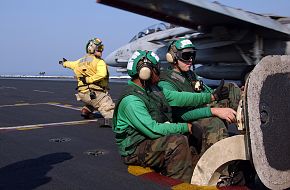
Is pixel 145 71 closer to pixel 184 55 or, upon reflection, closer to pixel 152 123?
pixel 152 123

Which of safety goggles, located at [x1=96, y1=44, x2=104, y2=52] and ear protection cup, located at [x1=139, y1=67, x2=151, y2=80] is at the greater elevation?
safety goggles, located at [x1=96, y1=44, x2=104, y2=52]

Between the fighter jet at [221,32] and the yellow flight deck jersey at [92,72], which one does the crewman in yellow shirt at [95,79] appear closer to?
the yellow flight deck jersey at [92,72]

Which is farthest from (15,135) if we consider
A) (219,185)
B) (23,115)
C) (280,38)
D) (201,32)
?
(280,38)

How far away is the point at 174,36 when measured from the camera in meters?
13.2

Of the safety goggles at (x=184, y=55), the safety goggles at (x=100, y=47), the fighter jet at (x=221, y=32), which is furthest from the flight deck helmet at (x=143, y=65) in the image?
the fighter jet at (x=221, y=32)

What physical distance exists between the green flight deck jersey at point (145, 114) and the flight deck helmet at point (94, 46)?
3.72m

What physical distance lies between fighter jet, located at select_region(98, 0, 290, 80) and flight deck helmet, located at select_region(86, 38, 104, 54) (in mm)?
1784

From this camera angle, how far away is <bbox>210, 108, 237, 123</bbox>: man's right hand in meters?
3.12

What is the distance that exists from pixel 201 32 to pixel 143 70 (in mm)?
9740

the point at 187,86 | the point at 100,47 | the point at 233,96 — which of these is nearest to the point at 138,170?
the point at 187,86

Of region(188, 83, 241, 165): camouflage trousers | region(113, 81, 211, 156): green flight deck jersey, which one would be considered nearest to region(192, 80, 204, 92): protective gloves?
region(113, 81, 211, 156): green flight deck jersey

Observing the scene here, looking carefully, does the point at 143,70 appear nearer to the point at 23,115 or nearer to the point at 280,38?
the point at 23,115

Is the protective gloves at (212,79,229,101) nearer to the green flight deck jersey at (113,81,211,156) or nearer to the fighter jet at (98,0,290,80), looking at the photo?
the green flight deck jersey at (113,81,211,156)

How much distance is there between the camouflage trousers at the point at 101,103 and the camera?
6.65 metres
